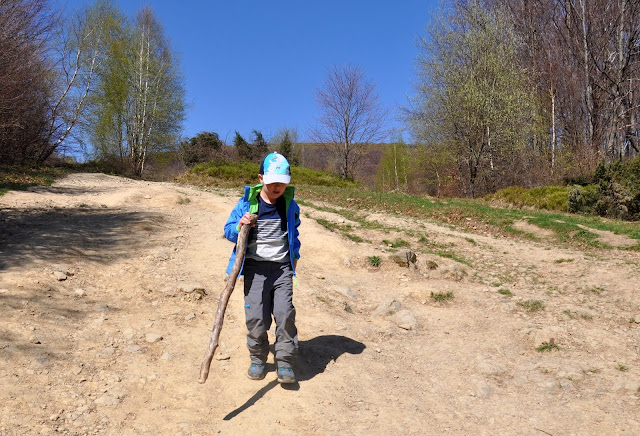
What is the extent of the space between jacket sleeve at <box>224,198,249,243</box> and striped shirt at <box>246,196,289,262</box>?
0.12 meters

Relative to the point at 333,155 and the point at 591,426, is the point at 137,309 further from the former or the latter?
the point at 333,155

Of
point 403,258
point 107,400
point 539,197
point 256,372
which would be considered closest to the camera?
point 107,400

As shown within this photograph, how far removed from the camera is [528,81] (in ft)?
86.4

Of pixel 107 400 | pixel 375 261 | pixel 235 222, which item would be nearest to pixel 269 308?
pixel 235 222

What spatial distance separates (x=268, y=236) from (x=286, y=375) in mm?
1077

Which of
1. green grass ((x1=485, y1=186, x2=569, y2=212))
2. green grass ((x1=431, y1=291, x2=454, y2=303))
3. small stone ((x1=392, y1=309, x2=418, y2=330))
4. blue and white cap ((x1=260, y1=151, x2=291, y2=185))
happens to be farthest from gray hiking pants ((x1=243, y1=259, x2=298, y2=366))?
green grass ((x1=485, y1=186, x2=569, y2=212))

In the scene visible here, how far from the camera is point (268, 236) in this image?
375 cm

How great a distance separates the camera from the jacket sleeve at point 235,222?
3670 millimetres

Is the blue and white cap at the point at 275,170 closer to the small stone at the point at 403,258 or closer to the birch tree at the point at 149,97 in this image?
the small stone at the point at 403,258

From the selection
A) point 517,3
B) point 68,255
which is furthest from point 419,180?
point 68,255

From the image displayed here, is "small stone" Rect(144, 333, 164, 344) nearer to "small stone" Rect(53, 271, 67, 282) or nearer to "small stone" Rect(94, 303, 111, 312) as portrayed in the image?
"small stone" Rect(94, 303, 111, 312)

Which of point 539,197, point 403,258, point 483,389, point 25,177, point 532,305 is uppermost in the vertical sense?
point 25,177

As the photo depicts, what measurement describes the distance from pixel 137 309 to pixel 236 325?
1.03 m

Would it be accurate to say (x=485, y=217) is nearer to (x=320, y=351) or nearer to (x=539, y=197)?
(x=539, y=197)
